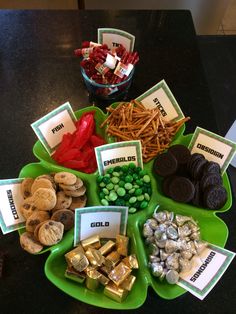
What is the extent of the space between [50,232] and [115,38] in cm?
75

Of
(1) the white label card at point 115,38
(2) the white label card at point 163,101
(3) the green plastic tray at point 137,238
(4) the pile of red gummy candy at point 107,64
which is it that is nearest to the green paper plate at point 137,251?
(3) the green plastic tray at point 137,238

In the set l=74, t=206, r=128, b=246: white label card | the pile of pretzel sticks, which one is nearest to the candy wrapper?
the pile of pretzel sticks

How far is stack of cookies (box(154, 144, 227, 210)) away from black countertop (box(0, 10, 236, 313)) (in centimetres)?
17

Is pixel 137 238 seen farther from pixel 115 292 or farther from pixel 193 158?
pixel 193 158

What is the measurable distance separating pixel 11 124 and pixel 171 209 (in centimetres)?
64

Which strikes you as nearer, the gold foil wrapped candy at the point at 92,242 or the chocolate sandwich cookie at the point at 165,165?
the gold foil wrapped candy at the point at 92,242

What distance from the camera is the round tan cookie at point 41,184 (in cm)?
93

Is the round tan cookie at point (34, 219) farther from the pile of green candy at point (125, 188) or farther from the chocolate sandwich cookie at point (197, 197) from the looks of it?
the chocolate sandwich cookie at point (197, 197)

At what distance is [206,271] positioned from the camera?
0.88m

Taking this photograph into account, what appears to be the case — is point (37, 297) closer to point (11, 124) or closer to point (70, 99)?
point (11, 124)

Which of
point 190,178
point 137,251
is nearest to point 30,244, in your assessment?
point 137,251

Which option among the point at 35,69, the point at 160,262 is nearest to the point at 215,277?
the point at 160,262

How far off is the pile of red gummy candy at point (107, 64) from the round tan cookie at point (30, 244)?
0.57 m

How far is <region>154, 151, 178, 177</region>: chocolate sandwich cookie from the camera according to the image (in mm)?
1012
